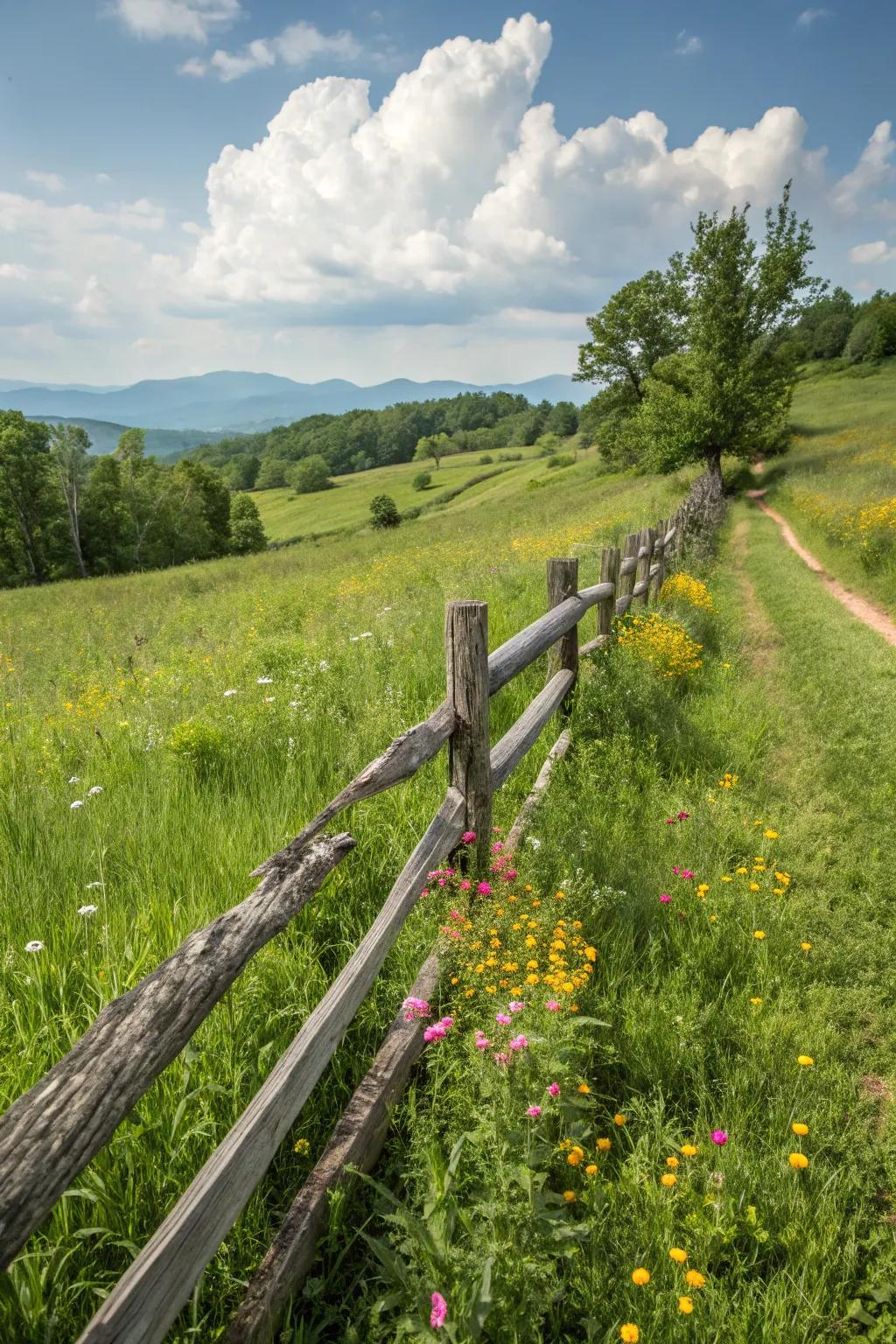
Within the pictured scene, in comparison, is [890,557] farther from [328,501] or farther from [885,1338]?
[328,501]

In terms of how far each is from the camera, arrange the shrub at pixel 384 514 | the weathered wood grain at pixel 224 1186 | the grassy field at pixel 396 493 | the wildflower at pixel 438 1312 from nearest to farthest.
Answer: the weathered wood grain at pixel 224 1186
the wildflower at pixel 438 1312
the shrub at pixel 384 514
the grassy field at pixel 396 493

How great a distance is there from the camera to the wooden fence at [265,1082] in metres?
1.15

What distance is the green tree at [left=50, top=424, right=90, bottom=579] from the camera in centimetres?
4281

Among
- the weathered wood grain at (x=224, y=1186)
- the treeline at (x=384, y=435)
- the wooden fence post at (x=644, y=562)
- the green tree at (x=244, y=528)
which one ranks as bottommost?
the green tree at (x=244, y=528)

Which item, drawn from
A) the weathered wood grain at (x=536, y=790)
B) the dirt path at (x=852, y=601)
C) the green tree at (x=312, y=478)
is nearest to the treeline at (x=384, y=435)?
the green tree at (x=312, y=478)

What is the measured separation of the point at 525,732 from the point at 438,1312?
2898 mm

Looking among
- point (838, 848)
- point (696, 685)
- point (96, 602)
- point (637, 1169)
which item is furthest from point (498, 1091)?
point (96, 602)

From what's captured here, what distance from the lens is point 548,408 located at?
13300cm

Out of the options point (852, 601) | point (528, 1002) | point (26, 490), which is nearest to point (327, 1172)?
point (528, 1002)

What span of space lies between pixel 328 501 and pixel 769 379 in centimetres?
6456

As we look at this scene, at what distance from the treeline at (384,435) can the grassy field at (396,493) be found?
8.87 meters

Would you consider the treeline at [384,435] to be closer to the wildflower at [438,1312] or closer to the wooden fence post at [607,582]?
the wooden fence post at [607,582]

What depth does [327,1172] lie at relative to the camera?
6.69 ft

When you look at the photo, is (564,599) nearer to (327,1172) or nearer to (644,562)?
(327,1172)
